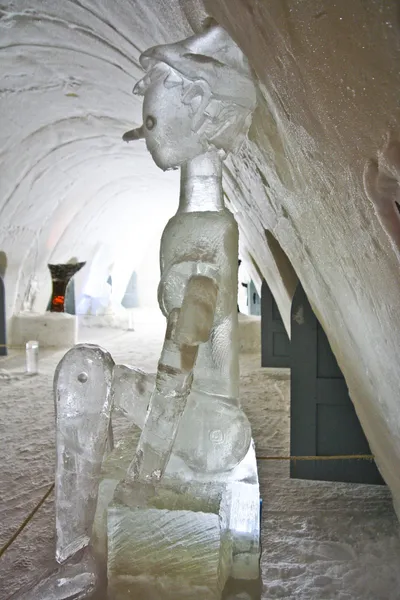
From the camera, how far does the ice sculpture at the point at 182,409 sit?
6.13 ft

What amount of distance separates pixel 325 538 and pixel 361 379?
1.07 meters

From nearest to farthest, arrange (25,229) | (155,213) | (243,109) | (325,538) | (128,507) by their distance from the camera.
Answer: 1. (128,507)
2. (243,109)
3. (325,538)
4. (25,229)
5. (155,213)

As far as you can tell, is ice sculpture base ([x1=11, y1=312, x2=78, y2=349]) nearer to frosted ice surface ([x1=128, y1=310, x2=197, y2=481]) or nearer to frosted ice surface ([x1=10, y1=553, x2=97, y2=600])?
frosted ice surface ([x1=10, y1=553, x2=97, y2=600])

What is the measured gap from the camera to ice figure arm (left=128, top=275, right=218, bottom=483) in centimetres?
183

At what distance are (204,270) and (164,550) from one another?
3.48 ft

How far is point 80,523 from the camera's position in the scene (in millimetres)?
2166

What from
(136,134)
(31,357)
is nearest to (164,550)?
(136,134)

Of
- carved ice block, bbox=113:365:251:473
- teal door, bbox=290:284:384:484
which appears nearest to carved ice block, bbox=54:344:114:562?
carved ice block, bbox=113:365:251:473

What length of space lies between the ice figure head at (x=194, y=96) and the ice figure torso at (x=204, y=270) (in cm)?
28

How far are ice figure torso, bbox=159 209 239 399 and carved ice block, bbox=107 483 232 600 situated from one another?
51 cm

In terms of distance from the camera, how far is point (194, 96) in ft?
6.29

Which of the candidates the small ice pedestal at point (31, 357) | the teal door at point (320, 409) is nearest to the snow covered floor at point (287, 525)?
the teal door at point (320, 409)

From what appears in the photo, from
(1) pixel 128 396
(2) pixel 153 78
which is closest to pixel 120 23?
(2) pixel 153 78

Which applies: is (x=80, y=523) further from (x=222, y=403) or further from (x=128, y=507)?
(x=222, y=403)
